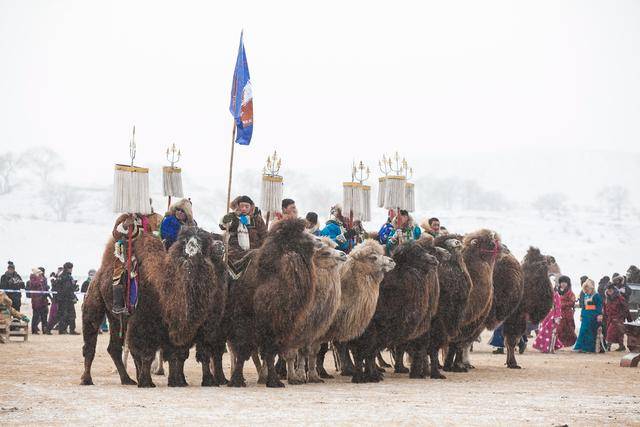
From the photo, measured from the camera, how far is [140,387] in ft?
42.0

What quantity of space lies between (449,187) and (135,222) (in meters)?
157

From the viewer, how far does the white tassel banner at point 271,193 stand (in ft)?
55.4

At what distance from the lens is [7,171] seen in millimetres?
136375

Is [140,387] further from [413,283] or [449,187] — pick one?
[449,187]

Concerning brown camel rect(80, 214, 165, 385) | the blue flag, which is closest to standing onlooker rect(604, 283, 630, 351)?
the blue flag

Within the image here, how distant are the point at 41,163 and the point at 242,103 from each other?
133773mm

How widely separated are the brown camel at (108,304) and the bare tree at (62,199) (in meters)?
104

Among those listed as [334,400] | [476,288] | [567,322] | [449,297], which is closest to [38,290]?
[567,322]

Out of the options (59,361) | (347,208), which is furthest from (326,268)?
(59,361)

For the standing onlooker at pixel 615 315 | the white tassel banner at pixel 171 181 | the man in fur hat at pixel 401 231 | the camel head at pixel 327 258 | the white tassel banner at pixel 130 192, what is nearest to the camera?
the white tassel banner at pixel 130 192

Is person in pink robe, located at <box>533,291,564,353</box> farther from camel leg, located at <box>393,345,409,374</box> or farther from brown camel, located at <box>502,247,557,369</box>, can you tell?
camel leg, located at <box>393,345,409,374</box>

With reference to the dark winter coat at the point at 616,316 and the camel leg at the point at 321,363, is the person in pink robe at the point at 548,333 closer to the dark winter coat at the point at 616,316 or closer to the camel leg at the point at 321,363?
the dark winter coat at the point at 616,316

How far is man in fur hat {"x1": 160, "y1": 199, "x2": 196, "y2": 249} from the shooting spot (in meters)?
14.3

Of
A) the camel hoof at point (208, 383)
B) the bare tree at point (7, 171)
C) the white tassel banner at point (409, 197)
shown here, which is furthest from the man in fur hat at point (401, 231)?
the bare tree at point (7, 171)
